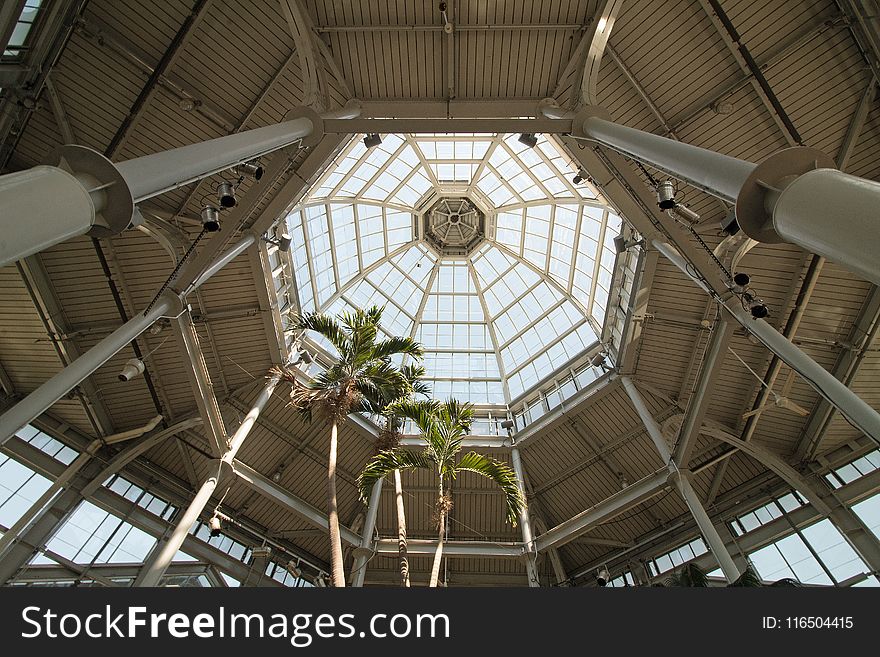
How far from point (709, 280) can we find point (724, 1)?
6.53 m

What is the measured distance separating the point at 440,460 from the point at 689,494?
24.0 feet

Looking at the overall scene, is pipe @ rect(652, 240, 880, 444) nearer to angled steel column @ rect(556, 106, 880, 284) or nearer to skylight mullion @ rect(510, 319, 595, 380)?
angled steel column @ rect(556, 106, 880, 284)

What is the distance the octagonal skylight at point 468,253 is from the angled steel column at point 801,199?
46.8 ft

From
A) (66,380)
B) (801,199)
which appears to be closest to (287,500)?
(66,380)

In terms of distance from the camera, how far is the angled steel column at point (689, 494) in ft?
40.8

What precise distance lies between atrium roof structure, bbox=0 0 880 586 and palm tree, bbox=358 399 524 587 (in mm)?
4690

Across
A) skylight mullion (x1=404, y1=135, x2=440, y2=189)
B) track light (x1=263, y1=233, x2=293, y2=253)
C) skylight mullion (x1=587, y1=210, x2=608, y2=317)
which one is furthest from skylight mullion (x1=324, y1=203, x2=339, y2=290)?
skylight mullion (x1=587, y1=210, x2=608, y2=317)

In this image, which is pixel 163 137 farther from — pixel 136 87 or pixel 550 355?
pixel 550 355

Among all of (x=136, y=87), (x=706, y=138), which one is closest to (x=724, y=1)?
(x=706, y=138)

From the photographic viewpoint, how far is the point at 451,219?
2605 centimetres

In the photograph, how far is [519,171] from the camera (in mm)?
22828

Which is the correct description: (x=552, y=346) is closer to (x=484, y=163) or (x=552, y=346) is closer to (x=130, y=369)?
(x=484, y=163)

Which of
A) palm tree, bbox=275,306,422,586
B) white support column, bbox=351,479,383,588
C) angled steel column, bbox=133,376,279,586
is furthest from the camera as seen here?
white support column, bbox=351,479,383,588

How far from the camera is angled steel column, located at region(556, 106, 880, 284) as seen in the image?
133 inches
